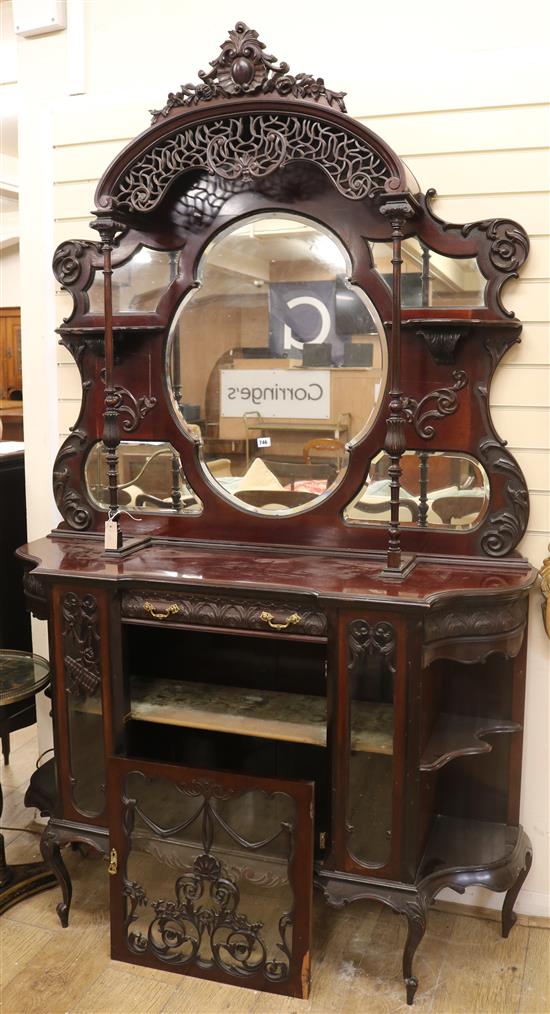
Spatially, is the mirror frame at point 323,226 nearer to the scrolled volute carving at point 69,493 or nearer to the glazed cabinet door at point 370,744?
the scrolled volute carving at point 69,493

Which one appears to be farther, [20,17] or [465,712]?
[20,17]

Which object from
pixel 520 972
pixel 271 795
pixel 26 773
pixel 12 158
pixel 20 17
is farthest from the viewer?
pixel 12 158

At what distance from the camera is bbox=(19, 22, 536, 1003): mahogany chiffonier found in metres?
2.53

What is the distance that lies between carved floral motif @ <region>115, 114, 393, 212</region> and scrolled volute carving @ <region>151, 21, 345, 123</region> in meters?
0.07

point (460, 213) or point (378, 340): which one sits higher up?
point (460, 213)

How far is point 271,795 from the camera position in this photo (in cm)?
253

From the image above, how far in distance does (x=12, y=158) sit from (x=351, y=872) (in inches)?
309

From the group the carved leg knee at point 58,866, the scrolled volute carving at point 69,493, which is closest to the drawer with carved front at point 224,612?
the scrolled volute carving at point 69,493

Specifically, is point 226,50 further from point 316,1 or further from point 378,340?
point 378,340

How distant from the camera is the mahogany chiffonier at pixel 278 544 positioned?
2.53 metres

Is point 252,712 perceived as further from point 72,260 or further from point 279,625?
point 72,260

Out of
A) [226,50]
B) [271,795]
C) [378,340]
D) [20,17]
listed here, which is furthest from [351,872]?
[20,17]

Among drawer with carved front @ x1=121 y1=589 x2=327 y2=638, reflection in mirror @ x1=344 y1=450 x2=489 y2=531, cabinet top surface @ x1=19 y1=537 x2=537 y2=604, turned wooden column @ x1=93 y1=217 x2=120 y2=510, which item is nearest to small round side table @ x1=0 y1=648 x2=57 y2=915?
cabinet top surface @ x1=19 y1=537 x2=537 y2=604

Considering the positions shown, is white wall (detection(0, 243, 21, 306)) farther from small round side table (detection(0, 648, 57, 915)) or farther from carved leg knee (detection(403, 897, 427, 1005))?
carved leg knee (detection(403, 897, 427, 1005))
